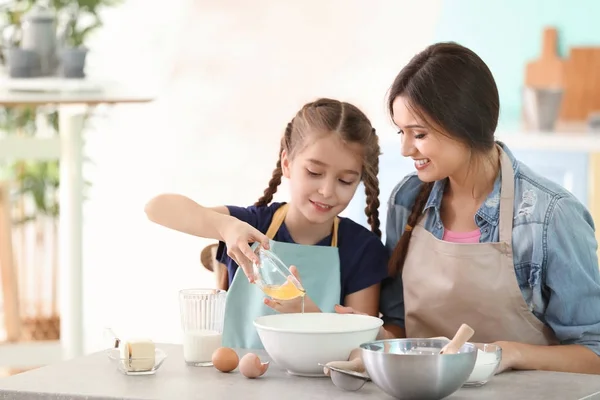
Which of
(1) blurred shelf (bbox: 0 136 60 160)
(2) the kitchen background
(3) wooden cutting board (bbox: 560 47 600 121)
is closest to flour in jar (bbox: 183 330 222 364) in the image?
(1) blurred shelf (bbox: 0 136 60 160)

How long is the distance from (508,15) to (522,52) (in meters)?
0.18

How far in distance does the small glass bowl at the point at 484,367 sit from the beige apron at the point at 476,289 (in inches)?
13.4

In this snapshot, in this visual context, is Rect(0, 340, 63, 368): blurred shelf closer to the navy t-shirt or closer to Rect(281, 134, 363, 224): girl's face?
the navy t-shirt

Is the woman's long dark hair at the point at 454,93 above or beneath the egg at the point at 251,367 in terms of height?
above

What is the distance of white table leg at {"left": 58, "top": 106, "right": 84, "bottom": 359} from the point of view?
12.0 ft

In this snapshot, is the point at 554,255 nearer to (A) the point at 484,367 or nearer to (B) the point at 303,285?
(A) the point at 484,367

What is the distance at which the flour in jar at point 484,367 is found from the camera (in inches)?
63.5

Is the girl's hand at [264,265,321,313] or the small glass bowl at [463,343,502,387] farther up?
the girl's hand at [264,265,321,313]

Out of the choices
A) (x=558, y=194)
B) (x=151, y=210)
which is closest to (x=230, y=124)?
(x=151, y=210)

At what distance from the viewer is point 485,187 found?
82.2 inches

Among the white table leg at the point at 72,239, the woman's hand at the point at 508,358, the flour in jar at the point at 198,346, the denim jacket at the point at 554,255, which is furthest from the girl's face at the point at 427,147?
the white table leg at the point at 72,239

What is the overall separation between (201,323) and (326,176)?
1.55 feet

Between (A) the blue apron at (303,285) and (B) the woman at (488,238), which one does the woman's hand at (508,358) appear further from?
(A) the blue apron at (303,285)

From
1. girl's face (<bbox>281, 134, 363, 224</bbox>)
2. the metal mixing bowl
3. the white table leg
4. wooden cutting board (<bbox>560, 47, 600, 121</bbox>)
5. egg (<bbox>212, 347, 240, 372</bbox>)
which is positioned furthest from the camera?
wooden cutting board (<bbox>560, 47, 600, 121</bbox>)
